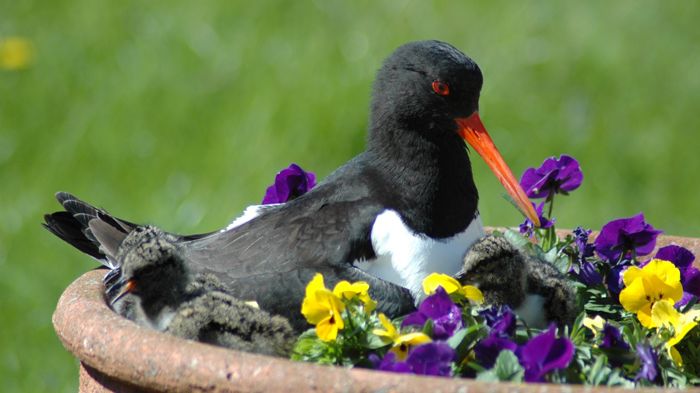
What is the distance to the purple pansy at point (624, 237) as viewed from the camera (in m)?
3.50

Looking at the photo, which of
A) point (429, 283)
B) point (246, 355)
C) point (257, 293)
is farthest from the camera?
point (257, 293)

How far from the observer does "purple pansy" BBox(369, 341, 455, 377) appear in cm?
254

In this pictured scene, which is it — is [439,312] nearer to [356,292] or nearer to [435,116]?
[356,292]

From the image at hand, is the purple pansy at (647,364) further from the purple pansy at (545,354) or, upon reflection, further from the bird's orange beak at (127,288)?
the bird's orange beak at (127,288)

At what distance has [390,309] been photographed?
3092mm

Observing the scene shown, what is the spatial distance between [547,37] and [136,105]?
9.57ft

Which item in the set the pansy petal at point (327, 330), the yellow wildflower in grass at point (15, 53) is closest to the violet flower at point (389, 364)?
the pansy petal at point (327, 330)

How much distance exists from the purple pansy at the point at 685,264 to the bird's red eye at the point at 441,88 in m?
0.87

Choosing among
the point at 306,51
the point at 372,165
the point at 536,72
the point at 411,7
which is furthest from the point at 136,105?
the point at 372,165

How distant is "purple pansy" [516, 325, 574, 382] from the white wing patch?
81 cm

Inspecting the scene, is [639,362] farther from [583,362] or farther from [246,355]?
[246,355]

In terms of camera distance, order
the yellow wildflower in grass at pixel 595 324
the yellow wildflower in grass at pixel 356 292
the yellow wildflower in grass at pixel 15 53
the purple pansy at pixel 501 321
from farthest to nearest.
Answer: the yellow wildflower in grass at pixel 15 53 → the yellow wildflower in grass at pixel 595 324 → the yellow wildflower in grass at pixel 356 292 → the purple pansy at pixel 501 321

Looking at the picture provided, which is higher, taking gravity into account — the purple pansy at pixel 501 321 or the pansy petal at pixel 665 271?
the pansy petal at pixel 665 271

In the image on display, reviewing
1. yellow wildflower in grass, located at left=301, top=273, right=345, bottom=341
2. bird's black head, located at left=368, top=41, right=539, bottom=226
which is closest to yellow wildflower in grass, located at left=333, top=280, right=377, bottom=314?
yellow wildflower in grass, located at left=301, top=273, right=345, bottom=341
